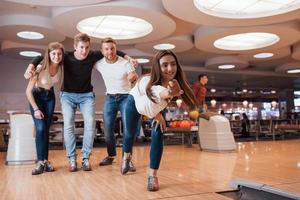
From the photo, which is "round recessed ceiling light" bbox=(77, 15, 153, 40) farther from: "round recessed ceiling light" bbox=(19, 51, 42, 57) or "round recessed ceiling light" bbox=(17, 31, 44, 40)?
"round recessed ceiling light" bbox=(19, 51, 42, 57)

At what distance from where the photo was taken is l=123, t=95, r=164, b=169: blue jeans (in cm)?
198

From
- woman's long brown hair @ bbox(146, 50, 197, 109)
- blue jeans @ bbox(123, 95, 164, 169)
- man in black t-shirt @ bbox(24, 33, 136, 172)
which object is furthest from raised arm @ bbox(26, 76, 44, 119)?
woman's long brown hair @ bbox(146, 50, 197, 109)

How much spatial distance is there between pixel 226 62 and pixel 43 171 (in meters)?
8.98

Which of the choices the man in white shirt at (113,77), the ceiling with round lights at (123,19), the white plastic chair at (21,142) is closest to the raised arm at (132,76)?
the man in white shirt at (113,77)

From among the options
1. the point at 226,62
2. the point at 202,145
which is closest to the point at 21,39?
the point at 202,145

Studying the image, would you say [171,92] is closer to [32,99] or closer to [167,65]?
[167,65]

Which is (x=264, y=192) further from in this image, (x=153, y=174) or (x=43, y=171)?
(x=43, y=171)

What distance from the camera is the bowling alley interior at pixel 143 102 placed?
1.98 m

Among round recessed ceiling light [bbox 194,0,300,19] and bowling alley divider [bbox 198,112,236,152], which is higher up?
round recessed ceiling light [bbox 194,0,300,19]

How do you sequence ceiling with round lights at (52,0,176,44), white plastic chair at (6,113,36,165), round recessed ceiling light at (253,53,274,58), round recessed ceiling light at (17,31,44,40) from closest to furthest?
white plastic chair at (6,113,36,165)
ceiling with round lights at (52,0,176,44)
round recessed ceiling light at (17,31,44,40)
round recessed ceiling light at (253,53,274,58)

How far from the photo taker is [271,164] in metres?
3.01

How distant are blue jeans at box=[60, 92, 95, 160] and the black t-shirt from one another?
0.06m

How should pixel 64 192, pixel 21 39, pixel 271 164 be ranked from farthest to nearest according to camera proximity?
1. pixel 21 39
2. pixel 271 164
3. pixel 64 192

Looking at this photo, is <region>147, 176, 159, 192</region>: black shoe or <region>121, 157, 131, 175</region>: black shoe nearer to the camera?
<region>147, 176, 159, 192</region>: black shoe
